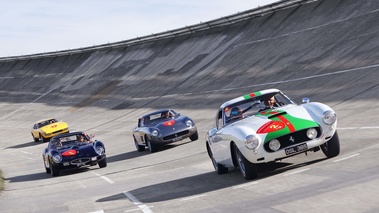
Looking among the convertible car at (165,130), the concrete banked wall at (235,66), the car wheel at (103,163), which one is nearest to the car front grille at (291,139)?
the car wheel at (103,163)

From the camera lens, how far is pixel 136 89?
57.8 meters

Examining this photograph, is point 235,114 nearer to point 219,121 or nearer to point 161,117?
point 219,121

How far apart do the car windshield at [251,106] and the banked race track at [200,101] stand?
3.36ft

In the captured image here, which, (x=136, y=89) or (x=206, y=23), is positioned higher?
(x=206, y=23)

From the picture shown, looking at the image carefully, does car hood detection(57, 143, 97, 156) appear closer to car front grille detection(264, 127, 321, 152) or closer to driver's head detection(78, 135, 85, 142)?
driver's head detection(78, 135, 85, 142)

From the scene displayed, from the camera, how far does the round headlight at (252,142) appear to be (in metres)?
11.3

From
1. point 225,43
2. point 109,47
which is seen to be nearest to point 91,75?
point 109,47

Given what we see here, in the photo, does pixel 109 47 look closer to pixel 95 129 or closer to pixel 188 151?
pixel 95 129

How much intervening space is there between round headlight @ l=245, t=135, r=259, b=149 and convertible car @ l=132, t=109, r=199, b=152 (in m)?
11.2

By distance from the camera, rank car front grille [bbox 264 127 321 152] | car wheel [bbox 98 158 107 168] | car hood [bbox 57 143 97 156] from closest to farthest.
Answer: car front grille [bbox 264 127 321 152], car hood [bbox 57 143 97 156], car wheel [bbox 98 158 107 168]

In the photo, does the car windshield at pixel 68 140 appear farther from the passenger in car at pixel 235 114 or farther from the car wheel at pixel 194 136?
the passenger in car at pixel 235 114

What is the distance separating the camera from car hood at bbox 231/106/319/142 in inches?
450

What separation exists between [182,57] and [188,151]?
40.8 meters

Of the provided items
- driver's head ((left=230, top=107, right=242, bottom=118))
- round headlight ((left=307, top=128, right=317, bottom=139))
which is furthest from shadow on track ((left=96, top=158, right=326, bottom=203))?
driver's head ((left=230, top=107, right=242, bottom=118))
